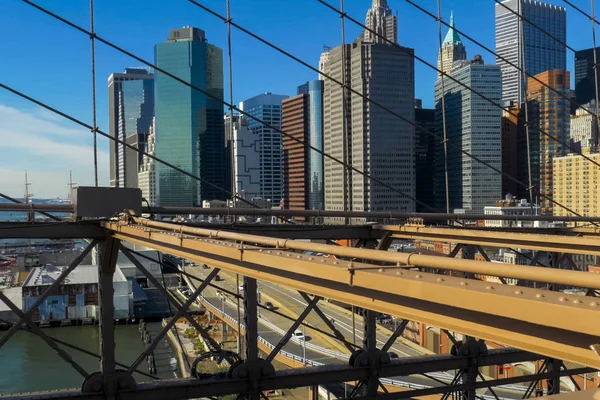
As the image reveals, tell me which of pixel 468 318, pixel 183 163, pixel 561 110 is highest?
pixel 561 110

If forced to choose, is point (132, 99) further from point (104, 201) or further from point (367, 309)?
point (367, 309)

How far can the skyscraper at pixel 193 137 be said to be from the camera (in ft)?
59.4

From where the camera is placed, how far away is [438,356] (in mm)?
4938

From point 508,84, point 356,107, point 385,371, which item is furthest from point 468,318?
point 508,84

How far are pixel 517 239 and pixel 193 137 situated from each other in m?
21.8

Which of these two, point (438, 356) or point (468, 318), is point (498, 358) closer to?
point (438, 356)

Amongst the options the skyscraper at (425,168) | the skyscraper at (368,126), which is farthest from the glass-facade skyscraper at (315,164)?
the skyscraper at (425,168)

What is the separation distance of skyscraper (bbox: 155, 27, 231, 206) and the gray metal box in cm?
844

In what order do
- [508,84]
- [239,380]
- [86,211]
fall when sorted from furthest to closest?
[508,84] < [86,211] < [239,380]

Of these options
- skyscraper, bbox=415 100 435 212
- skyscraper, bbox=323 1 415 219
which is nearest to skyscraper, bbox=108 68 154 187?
skyscraper, bbox=415 100 435 212

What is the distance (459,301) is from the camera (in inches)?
70.6

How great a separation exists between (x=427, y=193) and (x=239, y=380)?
2806cm

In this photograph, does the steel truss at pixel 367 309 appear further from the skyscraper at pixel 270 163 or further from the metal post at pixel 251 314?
the skyscraper at pixel 270 163

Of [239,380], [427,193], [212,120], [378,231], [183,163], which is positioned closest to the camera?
[239,380]
